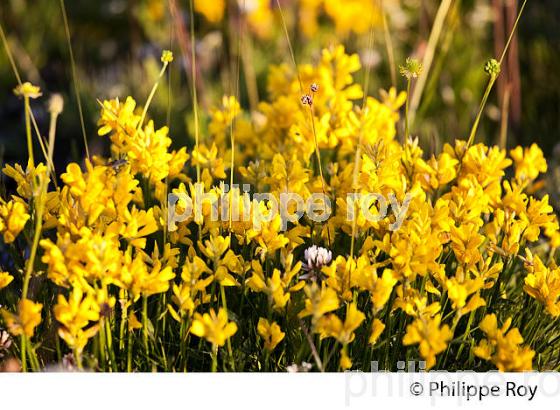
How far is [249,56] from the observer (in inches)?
138

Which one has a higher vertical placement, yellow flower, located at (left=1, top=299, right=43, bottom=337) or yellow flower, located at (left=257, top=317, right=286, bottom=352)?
yellow flower, located at (left=1, top=299, right=43, bottom=337)

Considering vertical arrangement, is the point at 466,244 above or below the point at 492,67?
below

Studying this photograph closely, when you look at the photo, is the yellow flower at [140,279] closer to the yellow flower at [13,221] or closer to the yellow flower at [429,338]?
the yellow flower at [13,221]

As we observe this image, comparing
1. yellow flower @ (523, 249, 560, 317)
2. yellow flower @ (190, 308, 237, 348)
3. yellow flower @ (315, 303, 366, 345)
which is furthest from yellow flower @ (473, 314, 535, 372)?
yellow flower @ (190, 308, 237, 348)

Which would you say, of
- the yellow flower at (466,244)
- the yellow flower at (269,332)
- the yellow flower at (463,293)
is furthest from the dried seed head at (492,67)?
the yellow flower at (269,332)

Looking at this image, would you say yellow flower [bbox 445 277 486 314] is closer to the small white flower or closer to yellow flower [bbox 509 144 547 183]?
the small white flower

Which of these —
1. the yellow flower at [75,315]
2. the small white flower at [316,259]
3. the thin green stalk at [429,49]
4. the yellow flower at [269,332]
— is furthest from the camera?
the thin green stalk at [429,49]

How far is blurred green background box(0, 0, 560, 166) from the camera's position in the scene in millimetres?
3346

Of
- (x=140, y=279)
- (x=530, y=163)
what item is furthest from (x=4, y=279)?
(x=530, y=163)

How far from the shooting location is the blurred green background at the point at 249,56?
3346 millimetres

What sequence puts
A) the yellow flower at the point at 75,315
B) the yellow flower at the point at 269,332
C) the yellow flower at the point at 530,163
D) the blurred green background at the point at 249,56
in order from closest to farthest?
the yellow flower at the point at 75,315, the yellow flower at the point at 269,332, the yellow flower at the point at 530,163, the blurred green background at the point at 249,56

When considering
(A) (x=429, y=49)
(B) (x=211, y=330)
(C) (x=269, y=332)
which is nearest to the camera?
(B) (x=211, y=330)

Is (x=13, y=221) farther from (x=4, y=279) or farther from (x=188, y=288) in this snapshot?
(x=188, y=288)

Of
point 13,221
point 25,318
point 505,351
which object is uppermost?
point 13,221
